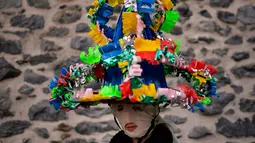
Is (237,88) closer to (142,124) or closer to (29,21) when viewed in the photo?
(142,124)

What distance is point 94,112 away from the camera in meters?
3.18

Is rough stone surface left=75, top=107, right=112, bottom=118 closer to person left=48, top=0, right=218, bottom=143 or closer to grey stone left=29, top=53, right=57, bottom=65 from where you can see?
grey stone left=29, top=53, right=57, bottom=65

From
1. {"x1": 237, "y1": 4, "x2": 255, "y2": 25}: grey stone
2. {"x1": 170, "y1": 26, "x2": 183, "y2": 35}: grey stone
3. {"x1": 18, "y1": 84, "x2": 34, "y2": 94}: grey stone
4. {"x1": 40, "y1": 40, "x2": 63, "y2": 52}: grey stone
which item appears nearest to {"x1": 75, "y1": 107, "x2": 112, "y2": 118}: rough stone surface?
{"x1": 18, "y1": 84, "x2": 34, "y2": 94}: grey stone

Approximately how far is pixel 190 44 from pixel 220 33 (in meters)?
0.22

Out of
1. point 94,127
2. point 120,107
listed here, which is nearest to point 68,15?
point 94,127

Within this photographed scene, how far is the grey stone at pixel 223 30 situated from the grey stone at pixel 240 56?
16 cm

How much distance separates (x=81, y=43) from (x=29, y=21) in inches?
16.3

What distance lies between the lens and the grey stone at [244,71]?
3.17 m

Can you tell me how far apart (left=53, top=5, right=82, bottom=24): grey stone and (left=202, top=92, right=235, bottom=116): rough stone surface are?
3.66 feet

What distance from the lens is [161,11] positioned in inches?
77.0

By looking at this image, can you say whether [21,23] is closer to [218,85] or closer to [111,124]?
[111,124]

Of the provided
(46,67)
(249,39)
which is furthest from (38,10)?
(249,39)

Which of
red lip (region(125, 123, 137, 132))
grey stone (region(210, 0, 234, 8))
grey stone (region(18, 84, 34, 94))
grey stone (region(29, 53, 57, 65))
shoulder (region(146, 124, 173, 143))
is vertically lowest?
grey stone (region(18, 84, 34, 94))

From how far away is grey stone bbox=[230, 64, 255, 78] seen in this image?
3172mm
